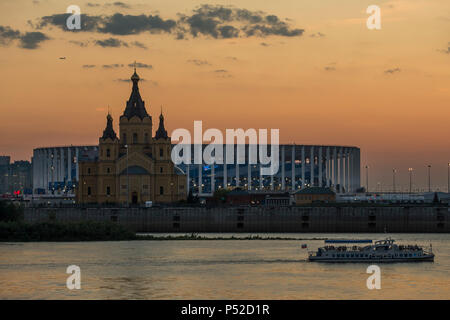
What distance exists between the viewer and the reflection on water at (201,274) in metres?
89.4

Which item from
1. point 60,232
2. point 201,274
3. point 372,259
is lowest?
point 201,274

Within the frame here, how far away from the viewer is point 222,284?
95.6 meters

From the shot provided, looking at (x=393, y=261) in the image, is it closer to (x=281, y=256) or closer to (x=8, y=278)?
(x=281, y=256)

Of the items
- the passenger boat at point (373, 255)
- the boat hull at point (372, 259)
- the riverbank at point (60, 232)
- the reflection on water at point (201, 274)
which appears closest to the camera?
the reflection on water at point (201, 274)

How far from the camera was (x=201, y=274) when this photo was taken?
104375mm

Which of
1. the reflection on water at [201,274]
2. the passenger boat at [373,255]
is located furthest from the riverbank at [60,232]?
the passenger boat at [373,255]

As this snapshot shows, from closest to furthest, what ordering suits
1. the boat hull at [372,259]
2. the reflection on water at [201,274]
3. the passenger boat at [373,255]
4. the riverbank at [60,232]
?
1. the reflection on water at [201,274]
2. the boat hull at [372,259]
3. the passenger boat at [373,255]
4. the riverbank at [60,232]

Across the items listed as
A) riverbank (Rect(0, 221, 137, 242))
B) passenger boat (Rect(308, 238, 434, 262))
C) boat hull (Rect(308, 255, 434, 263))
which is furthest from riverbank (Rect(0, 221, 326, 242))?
boat hull (Rect(308, 255, 434, 263))

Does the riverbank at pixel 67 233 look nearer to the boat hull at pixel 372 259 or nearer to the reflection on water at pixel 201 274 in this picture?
the reflection on water at pixel 201 274

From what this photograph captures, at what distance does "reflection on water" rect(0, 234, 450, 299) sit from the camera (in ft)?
293

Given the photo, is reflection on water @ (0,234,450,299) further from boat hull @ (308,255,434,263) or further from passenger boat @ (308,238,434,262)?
passenger boat @ (308,238,434,262)

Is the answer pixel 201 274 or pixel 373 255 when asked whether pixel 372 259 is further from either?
pixel 201 274

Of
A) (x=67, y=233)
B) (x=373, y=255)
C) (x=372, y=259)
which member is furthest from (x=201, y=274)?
(x=67, y=233)
